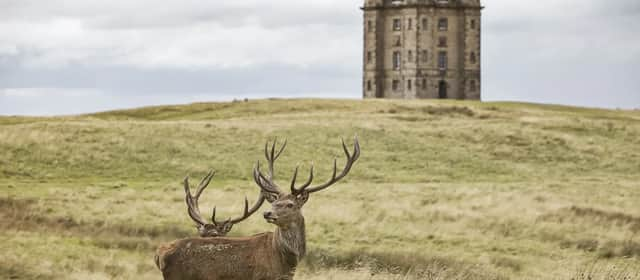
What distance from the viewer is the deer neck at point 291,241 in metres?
12.5

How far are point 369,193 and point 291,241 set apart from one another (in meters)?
26.8

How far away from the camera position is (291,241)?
1259cm

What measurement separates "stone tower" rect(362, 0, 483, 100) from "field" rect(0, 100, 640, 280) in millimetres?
36675

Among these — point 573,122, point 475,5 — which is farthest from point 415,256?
point 475,5

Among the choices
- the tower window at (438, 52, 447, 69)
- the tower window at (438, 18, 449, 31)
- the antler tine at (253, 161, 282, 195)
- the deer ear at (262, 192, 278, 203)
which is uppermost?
the tower window at (438, 18, 449, 31)

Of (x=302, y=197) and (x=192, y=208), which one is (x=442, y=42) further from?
(x=302, y=197)

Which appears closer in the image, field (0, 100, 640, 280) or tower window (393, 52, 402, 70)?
field (0, 100, 640, 280)

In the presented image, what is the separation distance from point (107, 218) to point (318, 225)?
5791 millimetres

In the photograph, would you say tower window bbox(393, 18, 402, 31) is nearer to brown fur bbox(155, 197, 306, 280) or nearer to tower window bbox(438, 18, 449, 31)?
tower window bbox(438, 18, 449, 31)

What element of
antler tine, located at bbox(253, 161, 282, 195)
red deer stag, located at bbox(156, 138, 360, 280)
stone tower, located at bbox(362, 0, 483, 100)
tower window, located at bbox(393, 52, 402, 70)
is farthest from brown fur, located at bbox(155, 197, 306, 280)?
tower window, located at bbox(393, 52, 402, 70)

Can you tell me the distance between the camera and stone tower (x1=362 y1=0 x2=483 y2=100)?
116438mm

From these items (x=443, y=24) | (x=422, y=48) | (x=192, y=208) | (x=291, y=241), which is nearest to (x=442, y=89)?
(x=422, y=48)

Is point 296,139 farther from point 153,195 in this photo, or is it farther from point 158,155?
point 153,195

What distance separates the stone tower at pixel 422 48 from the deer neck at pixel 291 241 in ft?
340
